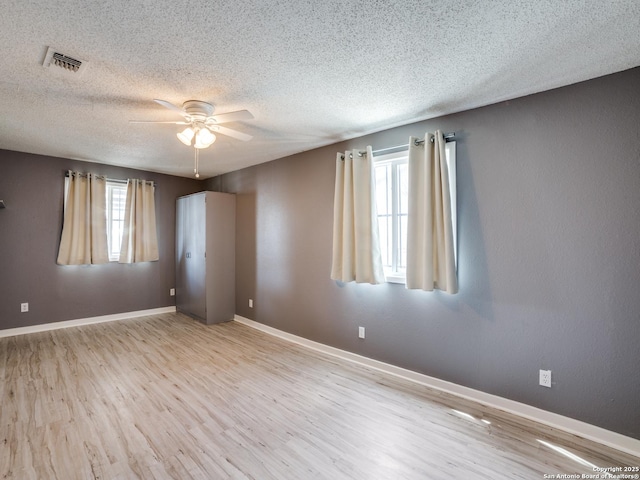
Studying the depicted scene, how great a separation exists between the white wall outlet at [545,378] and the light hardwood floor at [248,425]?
0.30 meters

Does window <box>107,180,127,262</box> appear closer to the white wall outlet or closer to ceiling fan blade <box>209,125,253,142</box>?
ceiling fan blade <box>209,125,253,142</box>

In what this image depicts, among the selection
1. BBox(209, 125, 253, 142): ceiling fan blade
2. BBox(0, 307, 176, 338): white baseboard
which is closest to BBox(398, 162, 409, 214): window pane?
BBox(209, 125, 253, 142): ceiling fan blade

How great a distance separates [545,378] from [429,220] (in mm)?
1402

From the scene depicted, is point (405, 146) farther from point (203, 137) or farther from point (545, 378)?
point (545, 378)

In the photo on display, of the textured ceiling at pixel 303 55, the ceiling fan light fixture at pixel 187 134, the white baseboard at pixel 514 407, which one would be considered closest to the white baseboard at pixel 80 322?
the textured ceiling at pixel 303 55

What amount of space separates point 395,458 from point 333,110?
258cm

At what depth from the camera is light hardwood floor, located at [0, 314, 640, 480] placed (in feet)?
5.73

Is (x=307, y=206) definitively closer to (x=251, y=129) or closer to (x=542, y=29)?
(x=251, y=129)

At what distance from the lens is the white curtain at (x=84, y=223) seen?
4.27 meters

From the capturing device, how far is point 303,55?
1.85 metres

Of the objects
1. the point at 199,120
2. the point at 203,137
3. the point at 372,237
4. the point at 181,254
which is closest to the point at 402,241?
the point at 372,237

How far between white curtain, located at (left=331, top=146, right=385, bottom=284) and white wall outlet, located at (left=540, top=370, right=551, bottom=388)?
55.1 inches

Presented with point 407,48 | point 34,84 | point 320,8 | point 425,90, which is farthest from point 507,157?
point 34,84

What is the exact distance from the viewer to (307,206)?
12.4 ft
